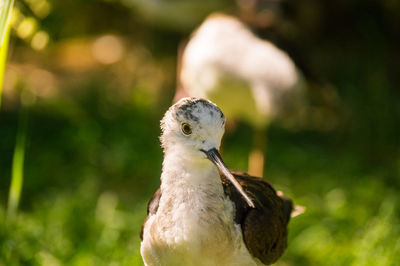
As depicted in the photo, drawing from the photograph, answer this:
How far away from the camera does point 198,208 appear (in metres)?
2.60

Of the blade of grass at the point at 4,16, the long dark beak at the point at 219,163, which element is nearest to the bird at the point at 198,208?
the long dark beak at the point at 219,163

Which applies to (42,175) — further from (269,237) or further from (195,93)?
(269,237)

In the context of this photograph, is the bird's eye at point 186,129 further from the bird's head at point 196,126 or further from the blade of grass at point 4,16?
the blade of grass at point 4,16

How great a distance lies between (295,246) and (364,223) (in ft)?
1.94

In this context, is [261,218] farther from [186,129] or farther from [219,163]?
[186,129]

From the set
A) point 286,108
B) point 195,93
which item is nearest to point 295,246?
point 286,108

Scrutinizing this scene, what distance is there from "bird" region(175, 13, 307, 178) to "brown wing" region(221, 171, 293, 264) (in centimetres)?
161

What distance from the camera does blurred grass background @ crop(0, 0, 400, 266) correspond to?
382 cm

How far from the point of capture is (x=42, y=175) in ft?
16.3

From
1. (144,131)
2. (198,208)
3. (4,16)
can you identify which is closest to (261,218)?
(198,208)

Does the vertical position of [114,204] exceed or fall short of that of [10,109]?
it falls short

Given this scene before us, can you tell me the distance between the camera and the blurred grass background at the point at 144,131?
12.5 ft

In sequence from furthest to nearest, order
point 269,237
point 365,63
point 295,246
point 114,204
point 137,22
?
1. point 137,22
2. point 365,63
3. point 114,204
4. point 295,246
5. point 269,237

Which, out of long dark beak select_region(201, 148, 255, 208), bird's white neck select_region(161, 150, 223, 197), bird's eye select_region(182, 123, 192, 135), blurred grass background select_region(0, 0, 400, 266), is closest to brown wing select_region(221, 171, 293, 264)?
bird's white neck select_region(161, 150, 223, 197)
